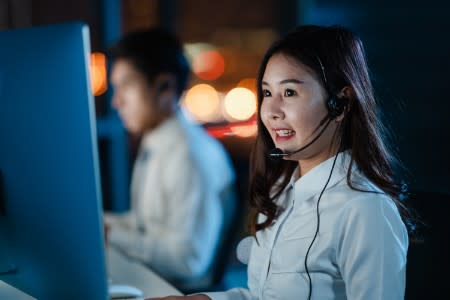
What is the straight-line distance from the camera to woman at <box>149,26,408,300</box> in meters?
1.06

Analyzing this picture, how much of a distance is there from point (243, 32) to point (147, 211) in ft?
7.89

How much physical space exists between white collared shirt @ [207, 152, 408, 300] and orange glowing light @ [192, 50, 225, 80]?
3.24m

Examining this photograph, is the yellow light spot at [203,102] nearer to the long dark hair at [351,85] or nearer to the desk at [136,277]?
the desk at [136,277]

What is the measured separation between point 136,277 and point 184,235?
0.41 metres

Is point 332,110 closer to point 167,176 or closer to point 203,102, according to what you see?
point 167,176

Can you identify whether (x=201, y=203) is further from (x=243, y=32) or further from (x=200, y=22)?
(x=243, y=32)

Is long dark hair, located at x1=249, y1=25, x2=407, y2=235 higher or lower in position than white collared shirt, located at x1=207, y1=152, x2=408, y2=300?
higher

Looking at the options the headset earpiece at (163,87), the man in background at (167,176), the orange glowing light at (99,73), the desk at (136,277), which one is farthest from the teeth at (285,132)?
the orange glowing light at (99,73)

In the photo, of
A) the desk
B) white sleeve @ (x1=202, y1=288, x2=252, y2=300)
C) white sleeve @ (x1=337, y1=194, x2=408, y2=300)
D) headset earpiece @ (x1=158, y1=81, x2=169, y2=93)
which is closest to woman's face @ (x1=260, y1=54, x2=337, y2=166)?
white sleeve @ (x1=337, y1=194, x2=408, y2=300)

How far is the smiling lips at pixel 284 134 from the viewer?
1.19 metres

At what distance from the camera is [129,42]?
2.38 metres

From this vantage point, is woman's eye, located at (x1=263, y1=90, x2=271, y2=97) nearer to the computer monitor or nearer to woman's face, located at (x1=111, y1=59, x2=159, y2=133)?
the computer monitor

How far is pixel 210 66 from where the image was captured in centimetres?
496

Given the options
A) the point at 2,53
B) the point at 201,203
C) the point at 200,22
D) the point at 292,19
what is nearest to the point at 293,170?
the point at 2,53
